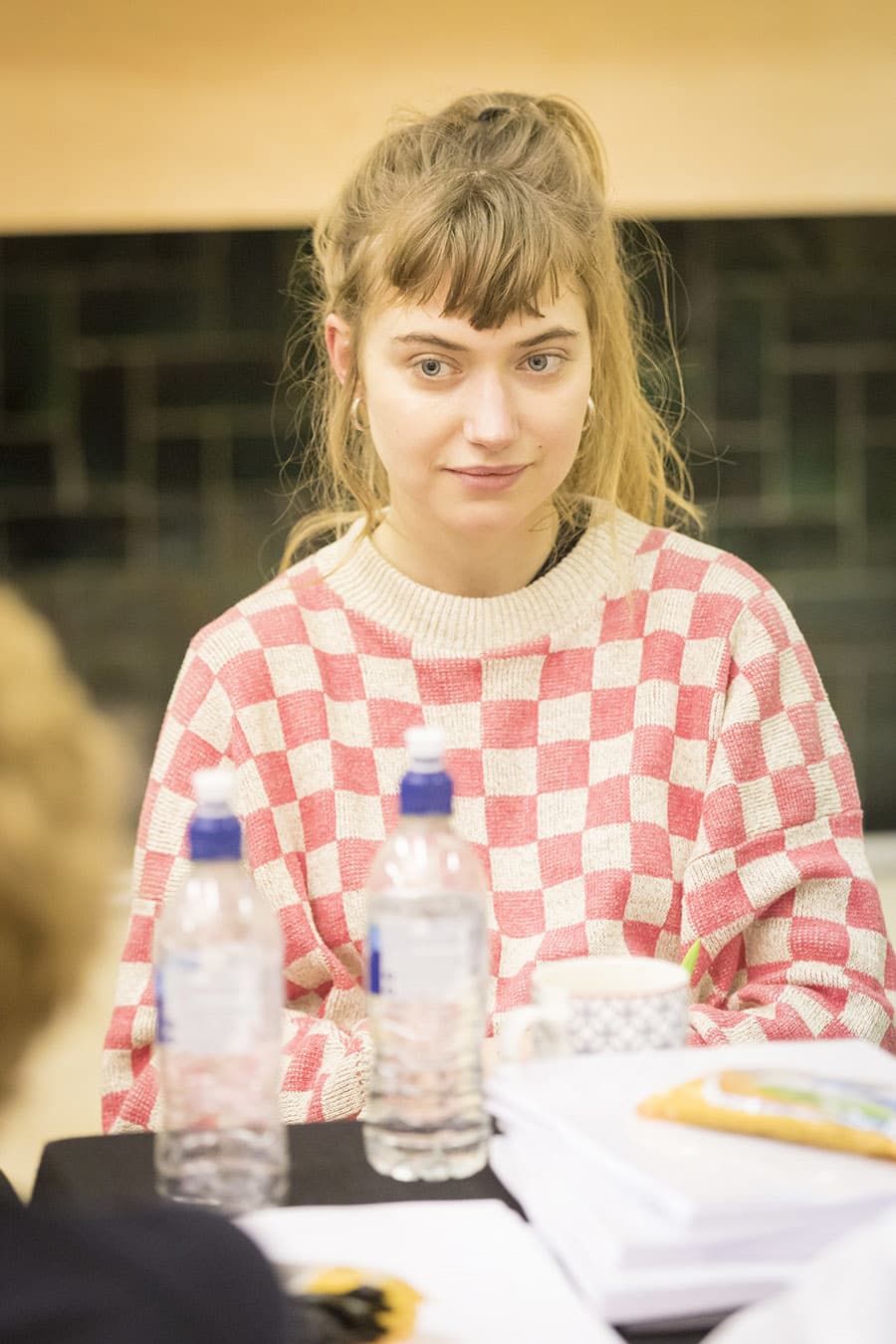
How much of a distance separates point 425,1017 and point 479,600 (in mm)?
604

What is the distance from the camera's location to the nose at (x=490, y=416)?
1.34 metres

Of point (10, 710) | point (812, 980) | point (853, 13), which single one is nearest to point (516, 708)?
point (812, 980)

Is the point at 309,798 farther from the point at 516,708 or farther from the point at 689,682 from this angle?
the point at 689,682

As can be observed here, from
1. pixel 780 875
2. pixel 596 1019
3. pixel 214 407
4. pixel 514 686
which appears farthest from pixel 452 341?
pixel 214 407

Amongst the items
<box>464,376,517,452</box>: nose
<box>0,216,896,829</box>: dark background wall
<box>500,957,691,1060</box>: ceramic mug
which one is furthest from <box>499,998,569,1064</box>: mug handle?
<box>0,216,896,829</box>: dark background wall

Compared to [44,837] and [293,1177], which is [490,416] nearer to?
[293,1177]

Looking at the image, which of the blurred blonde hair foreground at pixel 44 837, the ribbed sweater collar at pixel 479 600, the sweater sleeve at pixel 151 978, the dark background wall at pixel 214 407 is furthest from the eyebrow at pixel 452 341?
the dark background wall at pixel 214 407

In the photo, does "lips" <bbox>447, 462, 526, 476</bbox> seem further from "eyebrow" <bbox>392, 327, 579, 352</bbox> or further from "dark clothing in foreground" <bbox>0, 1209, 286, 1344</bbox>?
"dark clothing in foreground" <bbox>0, 1209, 286, 1344</bbox>

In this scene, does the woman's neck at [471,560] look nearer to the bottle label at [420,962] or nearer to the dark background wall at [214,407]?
the bottle label at [420,962]

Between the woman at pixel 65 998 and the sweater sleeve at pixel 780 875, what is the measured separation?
0.69m

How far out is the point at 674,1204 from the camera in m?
0.74

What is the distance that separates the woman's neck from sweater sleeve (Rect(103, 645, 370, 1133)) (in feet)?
0.74

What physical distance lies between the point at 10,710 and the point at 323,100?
7.60 ft

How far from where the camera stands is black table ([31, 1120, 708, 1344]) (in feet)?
3.03
